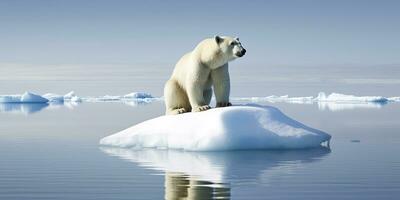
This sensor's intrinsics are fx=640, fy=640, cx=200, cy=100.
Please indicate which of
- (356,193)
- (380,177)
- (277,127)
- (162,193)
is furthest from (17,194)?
(277,127)

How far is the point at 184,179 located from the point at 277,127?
435 cm

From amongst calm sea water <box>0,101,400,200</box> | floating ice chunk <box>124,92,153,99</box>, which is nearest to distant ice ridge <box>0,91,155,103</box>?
floating ice chunk <box>124,92,153,99</box>

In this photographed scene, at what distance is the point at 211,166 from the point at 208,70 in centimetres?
282

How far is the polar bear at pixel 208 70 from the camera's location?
1350 centimetres

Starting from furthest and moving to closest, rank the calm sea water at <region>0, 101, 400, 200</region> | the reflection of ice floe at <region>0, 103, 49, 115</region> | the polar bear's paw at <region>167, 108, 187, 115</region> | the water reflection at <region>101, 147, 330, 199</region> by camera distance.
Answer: the reflection of ice floe at <region>0, 103, 49, 115</region>
the polar bear's paw at <region>167, 108, 187, 115</region>
the water reflection at <region>101, 147, 330, 199</region>
the calm sea water at <region>0, 101, 400, 200</region>

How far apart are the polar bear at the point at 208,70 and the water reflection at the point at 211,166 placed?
122 centimetres

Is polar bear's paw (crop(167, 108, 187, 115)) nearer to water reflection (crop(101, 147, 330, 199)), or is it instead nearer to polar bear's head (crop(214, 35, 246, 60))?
water reflection (crop(101, 147, 330, 199))

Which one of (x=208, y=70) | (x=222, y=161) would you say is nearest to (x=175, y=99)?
(x=208, y=70)

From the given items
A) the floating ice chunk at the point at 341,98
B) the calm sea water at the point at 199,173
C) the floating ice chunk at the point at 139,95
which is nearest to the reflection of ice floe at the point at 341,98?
the floating ice chunk at the point at 341,98

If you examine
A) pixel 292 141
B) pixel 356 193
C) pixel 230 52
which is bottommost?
pixel 356 193

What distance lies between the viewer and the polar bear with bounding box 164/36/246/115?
1350 centimetres

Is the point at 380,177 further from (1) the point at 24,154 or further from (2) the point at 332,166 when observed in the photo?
(1) the point at 24,154

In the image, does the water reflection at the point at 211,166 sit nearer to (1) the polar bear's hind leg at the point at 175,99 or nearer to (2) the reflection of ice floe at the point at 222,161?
(2) the reflection of ice floe at the point at 222,161

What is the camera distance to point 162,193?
28.1 ft
